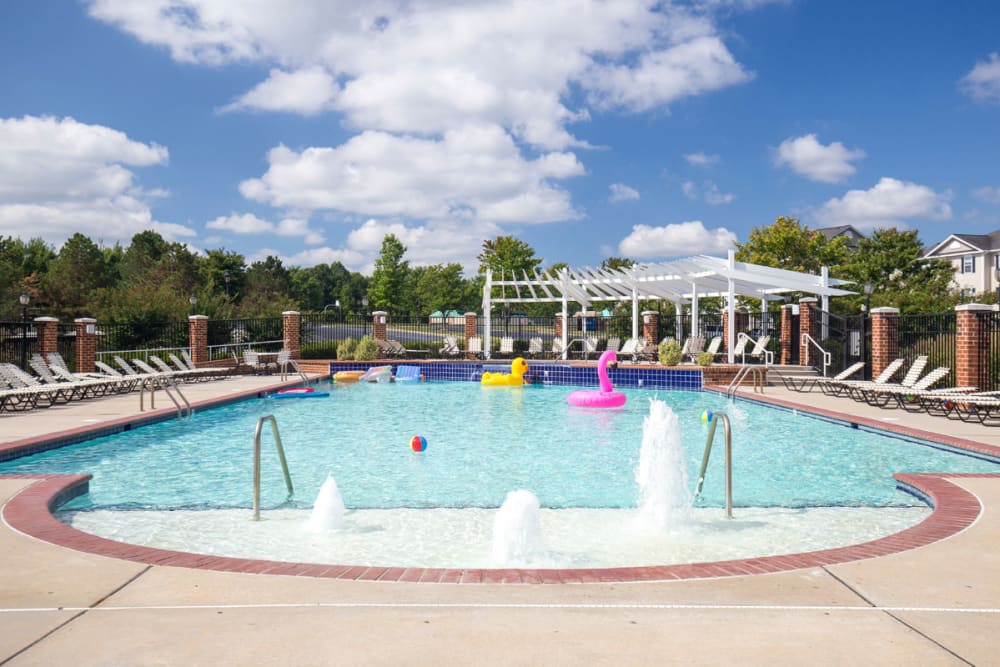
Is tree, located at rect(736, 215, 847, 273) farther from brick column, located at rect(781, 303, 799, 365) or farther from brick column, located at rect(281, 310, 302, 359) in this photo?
brick column, located at rect(281, 310, 302, 359)

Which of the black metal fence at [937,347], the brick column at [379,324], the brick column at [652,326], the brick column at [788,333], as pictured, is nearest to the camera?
the black metal fence at [937,347]

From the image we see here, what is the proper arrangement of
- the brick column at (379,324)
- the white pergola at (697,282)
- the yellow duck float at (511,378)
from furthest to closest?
the brick column at (379,324), the yellow duck float at (511,378), the white pergola at (697,282)

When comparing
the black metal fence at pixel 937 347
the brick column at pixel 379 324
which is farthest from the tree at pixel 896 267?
the brick column at pixel 379 324

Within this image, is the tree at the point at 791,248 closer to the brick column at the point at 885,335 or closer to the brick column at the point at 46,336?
the brick column at the point at 885,335

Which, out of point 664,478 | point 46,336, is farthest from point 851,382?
point 46,336

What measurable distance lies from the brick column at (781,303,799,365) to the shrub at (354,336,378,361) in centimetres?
1393

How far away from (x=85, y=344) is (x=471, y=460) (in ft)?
46.5

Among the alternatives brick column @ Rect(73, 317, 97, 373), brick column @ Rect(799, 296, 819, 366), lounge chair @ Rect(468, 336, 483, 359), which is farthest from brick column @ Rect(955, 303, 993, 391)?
brick column @ Rect(73, 317, 97, 373)

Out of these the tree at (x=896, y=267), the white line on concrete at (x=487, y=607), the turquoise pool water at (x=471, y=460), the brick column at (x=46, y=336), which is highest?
the tree at (x=896, y=267)

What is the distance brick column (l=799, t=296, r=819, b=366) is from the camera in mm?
21062

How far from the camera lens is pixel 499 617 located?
136 inches

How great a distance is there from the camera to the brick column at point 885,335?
54.0 feet

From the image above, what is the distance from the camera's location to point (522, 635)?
3219 mm

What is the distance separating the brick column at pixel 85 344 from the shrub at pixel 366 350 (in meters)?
8.71
